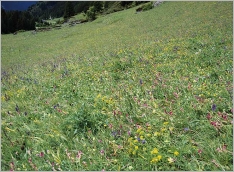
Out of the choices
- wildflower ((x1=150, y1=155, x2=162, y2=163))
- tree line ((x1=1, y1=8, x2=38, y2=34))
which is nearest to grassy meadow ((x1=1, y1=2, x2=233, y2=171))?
wildflower ((x1=150, y1=155, x2=162, y2=163))

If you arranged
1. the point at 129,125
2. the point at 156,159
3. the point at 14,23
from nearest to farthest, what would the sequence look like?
1. the point at 156,159
2. the point at 129,125
3. the point at 14,23

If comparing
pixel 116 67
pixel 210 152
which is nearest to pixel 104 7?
pixel 116 67

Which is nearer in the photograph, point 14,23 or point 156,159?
point 156,159

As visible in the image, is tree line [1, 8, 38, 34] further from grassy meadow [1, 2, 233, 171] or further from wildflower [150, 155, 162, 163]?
wildflower [150, 155, 162, 163]

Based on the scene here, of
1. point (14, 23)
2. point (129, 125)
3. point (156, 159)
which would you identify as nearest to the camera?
point (156, 159)

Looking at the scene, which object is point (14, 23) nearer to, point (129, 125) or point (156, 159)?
point (129, 125)

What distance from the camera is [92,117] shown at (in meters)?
4.67

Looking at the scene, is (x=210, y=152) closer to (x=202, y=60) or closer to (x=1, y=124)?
(x=1, y=124)

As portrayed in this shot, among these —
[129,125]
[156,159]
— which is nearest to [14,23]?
[129,125]

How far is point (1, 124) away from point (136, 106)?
10.4ft

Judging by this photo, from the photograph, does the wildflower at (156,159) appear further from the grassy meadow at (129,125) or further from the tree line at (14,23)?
the tree line at (14,23)

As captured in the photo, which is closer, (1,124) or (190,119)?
(190,119)

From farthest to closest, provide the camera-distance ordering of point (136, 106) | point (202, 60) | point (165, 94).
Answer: point (202, 60) → point (165, 94) → point (136, 106)

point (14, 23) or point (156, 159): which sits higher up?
point (14, 23)
